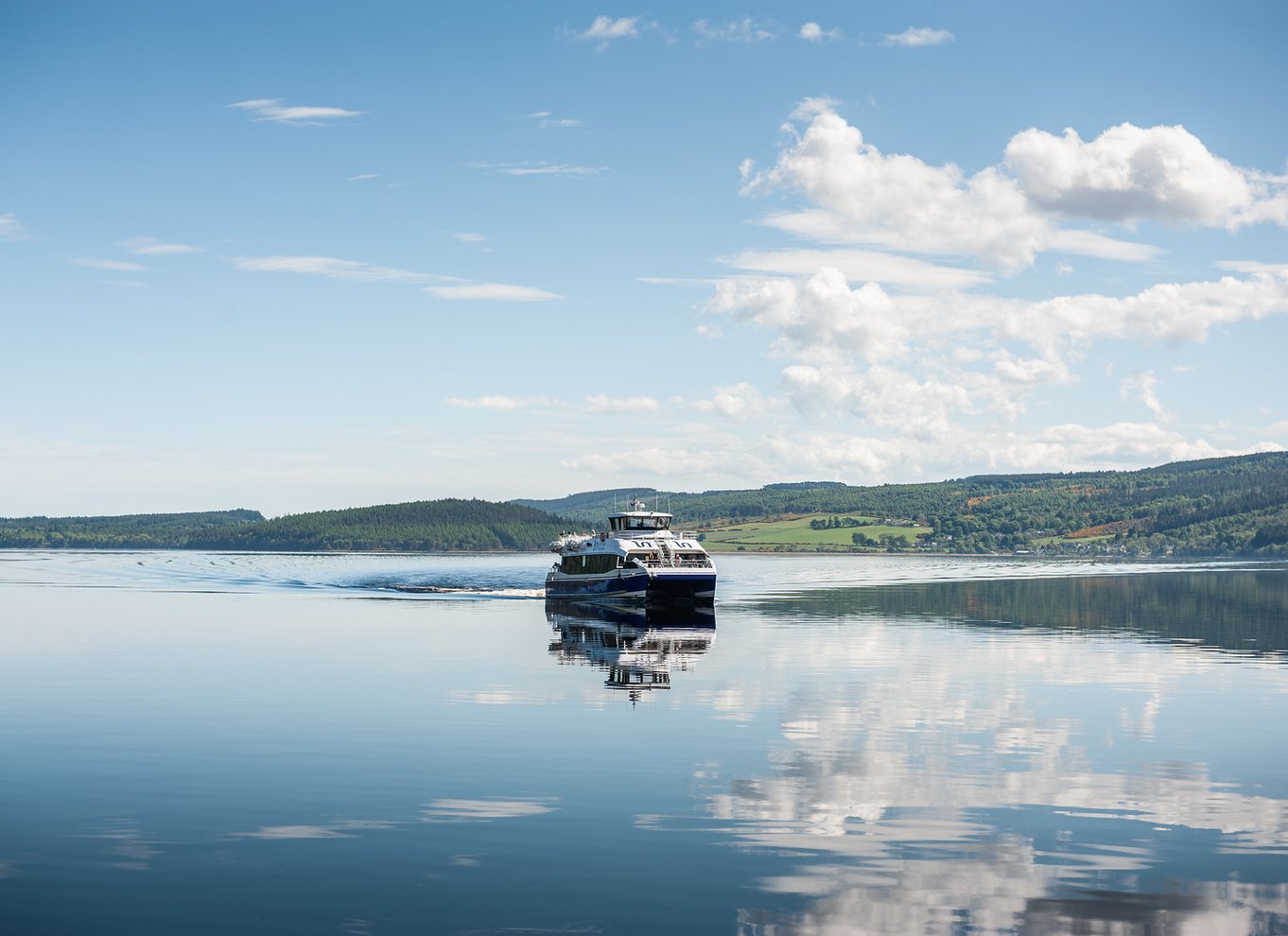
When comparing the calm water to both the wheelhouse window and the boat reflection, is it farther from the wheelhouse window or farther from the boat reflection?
the wheelhouse window

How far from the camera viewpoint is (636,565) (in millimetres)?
108250

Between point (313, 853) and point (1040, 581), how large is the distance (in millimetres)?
154033

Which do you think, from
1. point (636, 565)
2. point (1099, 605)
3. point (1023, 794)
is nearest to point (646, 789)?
point (1023, 794)

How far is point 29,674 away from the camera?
56.4 meters

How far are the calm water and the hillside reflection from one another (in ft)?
42.5

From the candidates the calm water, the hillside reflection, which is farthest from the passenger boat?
the calm water

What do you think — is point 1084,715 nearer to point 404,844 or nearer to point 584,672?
point 584,672

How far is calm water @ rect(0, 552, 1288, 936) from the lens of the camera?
20.9 metres

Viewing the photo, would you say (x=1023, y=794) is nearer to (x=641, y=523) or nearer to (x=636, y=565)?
(x=636, y=565)

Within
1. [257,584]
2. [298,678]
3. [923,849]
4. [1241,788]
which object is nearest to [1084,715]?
[1241,788]

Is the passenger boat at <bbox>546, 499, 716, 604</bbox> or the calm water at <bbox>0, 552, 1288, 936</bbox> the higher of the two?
the passenger boat at <bbox>546, 499, 716, 604</bbox>

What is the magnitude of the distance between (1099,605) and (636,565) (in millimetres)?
40142

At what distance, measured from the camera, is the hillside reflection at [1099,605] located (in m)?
81.4

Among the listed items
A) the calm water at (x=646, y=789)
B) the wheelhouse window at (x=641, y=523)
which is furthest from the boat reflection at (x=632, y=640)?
the wheelhouse window at (x=641, y=523)
